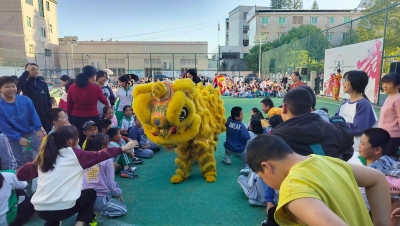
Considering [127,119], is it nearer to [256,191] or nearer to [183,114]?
[183,114]

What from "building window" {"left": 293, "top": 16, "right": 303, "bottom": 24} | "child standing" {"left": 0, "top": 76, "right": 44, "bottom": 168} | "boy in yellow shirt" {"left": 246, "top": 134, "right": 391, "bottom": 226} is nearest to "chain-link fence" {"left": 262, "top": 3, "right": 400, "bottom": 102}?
"boy in yellow shirt" {"left": 246, "top": 134, "right": 391, "bottom": 226}

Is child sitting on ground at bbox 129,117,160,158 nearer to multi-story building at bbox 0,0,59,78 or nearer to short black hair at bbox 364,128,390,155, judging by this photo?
short black hair at bbox 364,128,390,155

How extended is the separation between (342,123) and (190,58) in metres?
33.8

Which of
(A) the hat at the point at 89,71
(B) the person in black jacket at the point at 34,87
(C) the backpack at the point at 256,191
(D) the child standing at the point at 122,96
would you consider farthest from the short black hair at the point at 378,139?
(B) the person in black jacket at the point at 34,87

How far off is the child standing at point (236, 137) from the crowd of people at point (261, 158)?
19 millimetres

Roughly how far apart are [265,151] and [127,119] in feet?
17.6

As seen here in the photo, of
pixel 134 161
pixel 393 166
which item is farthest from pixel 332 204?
pixel 134 161

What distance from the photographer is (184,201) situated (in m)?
3.67

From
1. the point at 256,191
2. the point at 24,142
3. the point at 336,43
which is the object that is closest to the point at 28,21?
the point at 336,43

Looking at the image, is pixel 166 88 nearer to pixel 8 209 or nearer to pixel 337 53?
pixel 8 209

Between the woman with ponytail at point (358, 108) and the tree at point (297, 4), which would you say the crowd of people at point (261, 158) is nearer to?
the woman with ponytail at point (358, 108)

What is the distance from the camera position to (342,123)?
2.33 m

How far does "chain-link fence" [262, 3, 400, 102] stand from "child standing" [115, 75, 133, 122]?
9232mm

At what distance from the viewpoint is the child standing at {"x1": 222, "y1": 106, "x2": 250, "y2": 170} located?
16.9 ft
